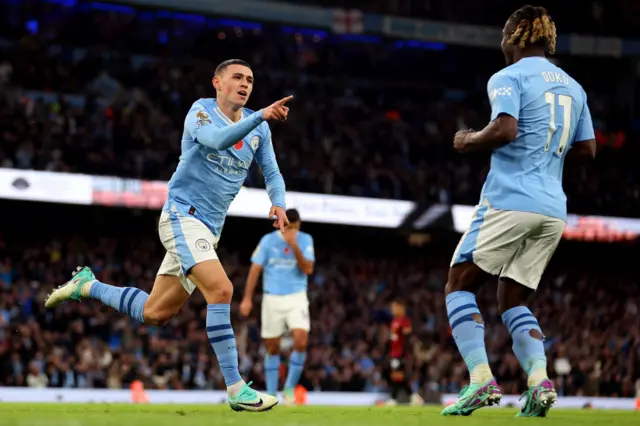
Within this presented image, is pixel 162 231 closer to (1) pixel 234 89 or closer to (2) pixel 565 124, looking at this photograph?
(1) pixel 234 89

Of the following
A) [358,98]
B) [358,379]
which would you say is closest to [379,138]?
[358,98]

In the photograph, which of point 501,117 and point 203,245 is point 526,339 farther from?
point 203,245

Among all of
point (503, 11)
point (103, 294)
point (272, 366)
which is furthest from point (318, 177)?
point (103, 294)

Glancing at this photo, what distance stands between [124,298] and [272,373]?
16.3ft

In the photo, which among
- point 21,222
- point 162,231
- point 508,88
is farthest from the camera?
point 21,222

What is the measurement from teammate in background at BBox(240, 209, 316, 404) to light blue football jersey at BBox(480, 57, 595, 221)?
6.15 meters

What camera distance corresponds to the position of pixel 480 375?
6078mm

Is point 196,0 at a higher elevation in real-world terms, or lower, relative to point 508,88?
higher

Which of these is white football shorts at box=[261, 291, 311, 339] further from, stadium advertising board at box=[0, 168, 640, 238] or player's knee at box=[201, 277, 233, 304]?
stadium advertising board at box=[0, 168, 640, 238]

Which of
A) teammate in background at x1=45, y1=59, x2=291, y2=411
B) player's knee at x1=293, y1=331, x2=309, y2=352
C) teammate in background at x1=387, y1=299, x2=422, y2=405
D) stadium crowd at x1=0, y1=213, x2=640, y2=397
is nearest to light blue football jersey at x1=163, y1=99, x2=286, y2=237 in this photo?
teammate in background at x1=45, y1=59, x2=291, y2=411

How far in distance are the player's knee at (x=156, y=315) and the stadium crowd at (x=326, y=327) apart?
10882 millimetres

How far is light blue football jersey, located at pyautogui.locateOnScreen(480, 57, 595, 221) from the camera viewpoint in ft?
20.2

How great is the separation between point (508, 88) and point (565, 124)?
54 cm

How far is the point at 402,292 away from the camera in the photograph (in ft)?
84.3
